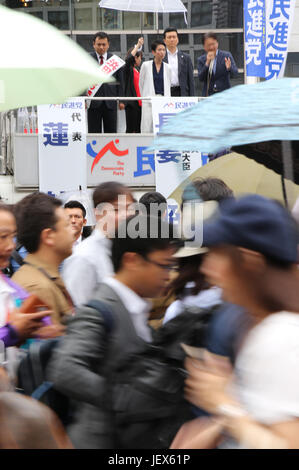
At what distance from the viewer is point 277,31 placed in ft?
32.6

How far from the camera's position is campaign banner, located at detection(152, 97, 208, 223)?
9641mm

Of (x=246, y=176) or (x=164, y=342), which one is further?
(x=246, y=176)

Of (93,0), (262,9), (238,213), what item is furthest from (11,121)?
(238,213)

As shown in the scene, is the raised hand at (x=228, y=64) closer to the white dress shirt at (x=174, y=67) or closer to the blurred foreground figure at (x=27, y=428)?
the white dress shirt at (x=174, y=67)

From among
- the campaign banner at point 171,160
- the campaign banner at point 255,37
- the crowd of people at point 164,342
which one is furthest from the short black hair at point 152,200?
the campaign banner at point 255,37

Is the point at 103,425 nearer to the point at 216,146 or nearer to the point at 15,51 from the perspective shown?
the point at 216,146

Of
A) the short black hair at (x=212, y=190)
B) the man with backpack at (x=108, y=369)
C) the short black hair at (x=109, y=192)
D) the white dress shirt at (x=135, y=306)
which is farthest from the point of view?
the short black hair at (x=109, y=192)

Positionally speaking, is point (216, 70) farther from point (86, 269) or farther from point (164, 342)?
point (164, 342)

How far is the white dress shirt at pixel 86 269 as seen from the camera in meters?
3.66

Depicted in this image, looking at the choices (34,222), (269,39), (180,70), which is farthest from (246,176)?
(180,70)

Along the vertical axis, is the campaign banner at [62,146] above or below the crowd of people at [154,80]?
below

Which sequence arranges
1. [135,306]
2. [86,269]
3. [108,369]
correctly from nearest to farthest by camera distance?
[108,369] → [135,306] → [86,269]

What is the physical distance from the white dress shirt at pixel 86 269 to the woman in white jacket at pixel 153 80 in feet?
23.6

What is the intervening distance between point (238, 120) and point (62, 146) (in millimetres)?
6806
